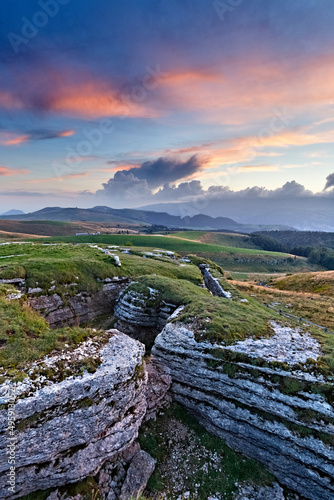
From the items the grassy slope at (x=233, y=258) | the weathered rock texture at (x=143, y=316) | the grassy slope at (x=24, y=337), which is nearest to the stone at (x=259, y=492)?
the weathered rock texture at (x=143, y=316)

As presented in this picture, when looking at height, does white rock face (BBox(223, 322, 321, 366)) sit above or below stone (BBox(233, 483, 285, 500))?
above

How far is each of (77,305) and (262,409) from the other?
1888 cm

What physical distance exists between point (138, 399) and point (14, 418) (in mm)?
6807

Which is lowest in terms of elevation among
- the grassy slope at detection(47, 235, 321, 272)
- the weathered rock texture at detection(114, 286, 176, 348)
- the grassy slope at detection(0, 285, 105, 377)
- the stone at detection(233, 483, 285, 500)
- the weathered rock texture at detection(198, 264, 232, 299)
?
the grassy slope at detection(47, 235, 321, 272)

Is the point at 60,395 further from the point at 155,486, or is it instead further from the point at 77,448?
the point at 155,486

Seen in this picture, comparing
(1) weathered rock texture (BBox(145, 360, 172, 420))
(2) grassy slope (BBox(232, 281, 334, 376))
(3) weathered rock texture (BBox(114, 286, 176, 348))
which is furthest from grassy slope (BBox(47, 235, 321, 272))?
(1) weathered rock texture (BBox(145, 360, 172, 420))

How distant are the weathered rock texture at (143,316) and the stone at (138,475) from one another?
9.38 metres

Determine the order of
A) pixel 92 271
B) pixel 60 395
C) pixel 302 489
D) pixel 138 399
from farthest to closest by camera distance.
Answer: pixel 92 271
pixel 138 399
pixel 302 489
pixel 60 395

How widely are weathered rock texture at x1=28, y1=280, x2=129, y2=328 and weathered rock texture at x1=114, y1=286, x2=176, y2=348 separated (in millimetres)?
3294

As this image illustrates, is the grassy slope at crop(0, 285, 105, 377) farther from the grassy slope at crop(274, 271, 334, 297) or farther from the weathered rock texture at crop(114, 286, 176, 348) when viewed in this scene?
the grassy slope at crop(274, 271, 334, 297)

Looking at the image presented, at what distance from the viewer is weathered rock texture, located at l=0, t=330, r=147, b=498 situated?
10.1m

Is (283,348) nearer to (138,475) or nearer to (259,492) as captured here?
(259,492)

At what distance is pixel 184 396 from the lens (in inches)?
659

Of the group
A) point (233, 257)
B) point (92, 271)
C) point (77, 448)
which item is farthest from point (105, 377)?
point (233, 257)
